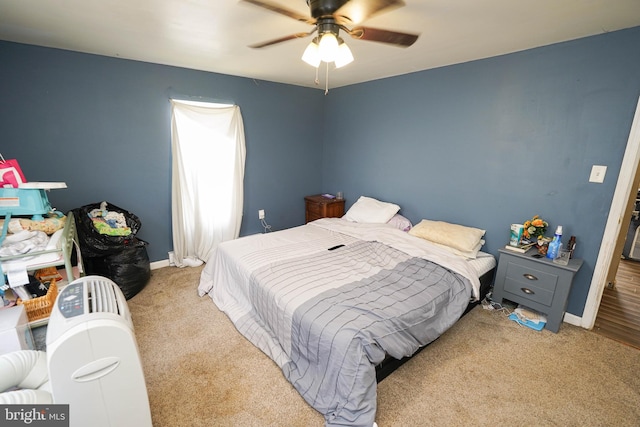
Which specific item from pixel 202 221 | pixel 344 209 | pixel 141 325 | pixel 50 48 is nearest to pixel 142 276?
pixel 141 325

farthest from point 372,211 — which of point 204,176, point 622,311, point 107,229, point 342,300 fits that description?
point 107,229

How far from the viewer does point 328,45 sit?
1.48m

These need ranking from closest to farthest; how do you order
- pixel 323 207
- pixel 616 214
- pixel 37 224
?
pixel 37 224
pixel 616 214
pixel 323 207

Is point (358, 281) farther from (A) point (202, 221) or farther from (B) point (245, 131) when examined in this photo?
(B) point (245, 131)

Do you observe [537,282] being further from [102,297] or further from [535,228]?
[102,297]

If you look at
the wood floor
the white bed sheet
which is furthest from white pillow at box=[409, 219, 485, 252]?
the white bed sheet

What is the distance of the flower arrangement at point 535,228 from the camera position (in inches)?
92.4

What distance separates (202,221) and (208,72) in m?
1.75

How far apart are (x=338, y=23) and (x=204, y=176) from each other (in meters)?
2.45

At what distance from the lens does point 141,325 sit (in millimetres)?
2275

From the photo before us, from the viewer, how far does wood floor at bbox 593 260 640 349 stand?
2249 millimetres

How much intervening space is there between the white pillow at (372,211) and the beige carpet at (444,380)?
1388mm

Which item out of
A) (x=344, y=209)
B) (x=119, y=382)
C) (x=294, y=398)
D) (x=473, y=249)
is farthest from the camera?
(x=344, y=209)

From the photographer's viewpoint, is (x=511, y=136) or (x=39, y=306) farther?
(x=511, y=136)
